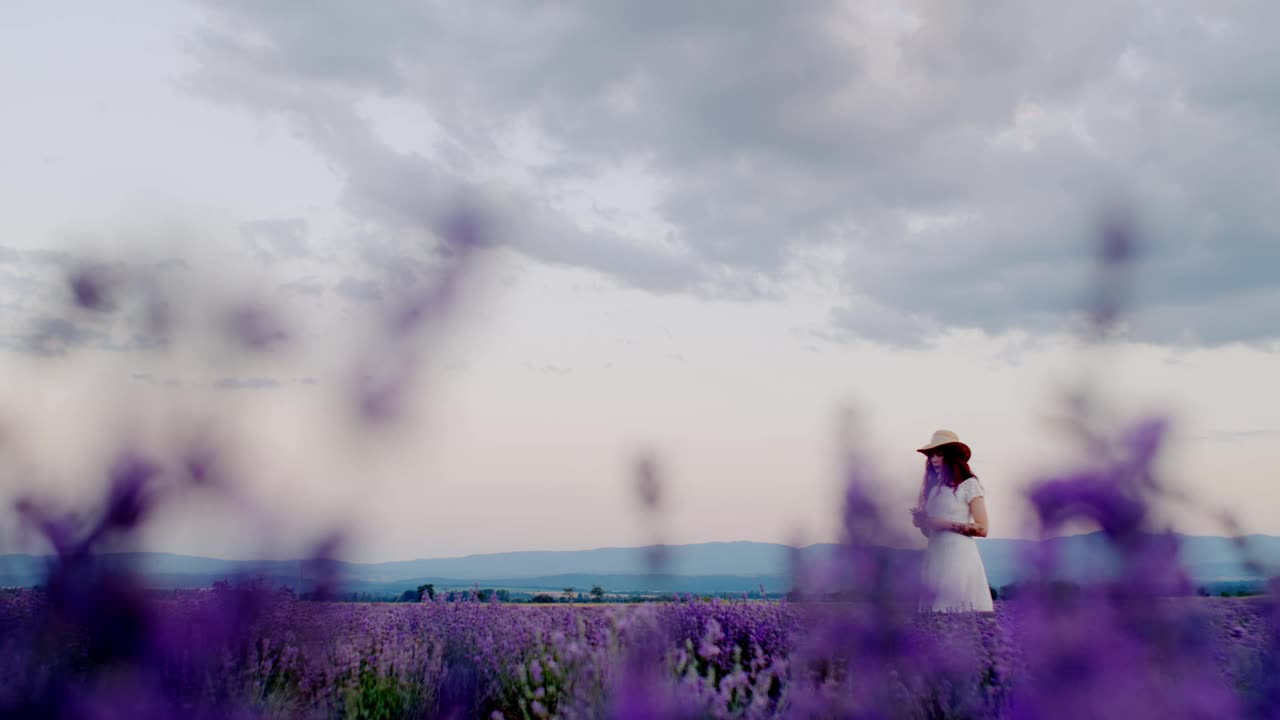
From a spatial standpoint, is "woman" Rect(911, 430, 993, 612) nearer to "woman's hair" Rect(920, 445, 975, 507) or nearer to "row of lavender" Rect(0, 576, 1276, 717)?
"woman's hair" Rect(920, 445, 975, 507)

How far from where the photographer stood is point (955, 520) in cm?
635

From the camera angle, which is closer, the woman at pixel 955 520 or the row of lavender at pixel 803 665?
the row of lavender at pixel 803 665

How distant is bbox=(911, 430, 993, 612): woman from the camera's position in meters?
6.14

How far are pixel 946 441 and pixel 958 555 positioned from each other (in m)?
0.80

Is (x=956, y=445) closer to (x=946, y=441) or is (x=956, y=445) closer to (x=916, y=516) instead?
(x=946, y=441)

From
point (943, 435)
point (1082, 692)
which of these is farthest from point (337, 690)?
point (943, 435)

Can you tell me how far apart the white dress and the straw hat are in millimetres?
212

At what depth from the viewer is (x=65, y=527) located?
101 centimetres

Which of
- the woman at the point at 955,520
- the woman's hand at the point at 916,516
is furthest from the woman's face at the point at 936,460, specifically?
the woman's hand at the point at 916,516

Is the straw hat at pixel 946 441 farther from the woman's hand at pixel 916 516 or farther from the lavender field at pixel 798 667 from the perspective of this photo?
the lavender field at pixel 798 667

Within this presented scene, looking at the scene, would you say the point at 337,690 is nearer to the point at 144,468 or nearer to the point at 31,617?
the point at 31,617

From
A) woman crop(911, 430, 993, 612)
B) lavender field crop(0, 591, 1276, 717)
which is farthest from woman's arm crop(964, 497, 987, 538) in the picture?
lavender field crop(0, 591, 1276, 717)

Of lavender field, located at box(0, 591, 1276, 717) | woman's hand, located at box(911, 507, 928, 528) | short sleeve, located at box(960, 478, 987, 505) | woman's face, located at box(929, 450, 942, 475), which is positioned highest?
woman's face, located at box(929, 450, 942, 475)

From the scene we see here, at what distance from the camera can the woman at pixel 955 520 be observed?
20.2 feet
